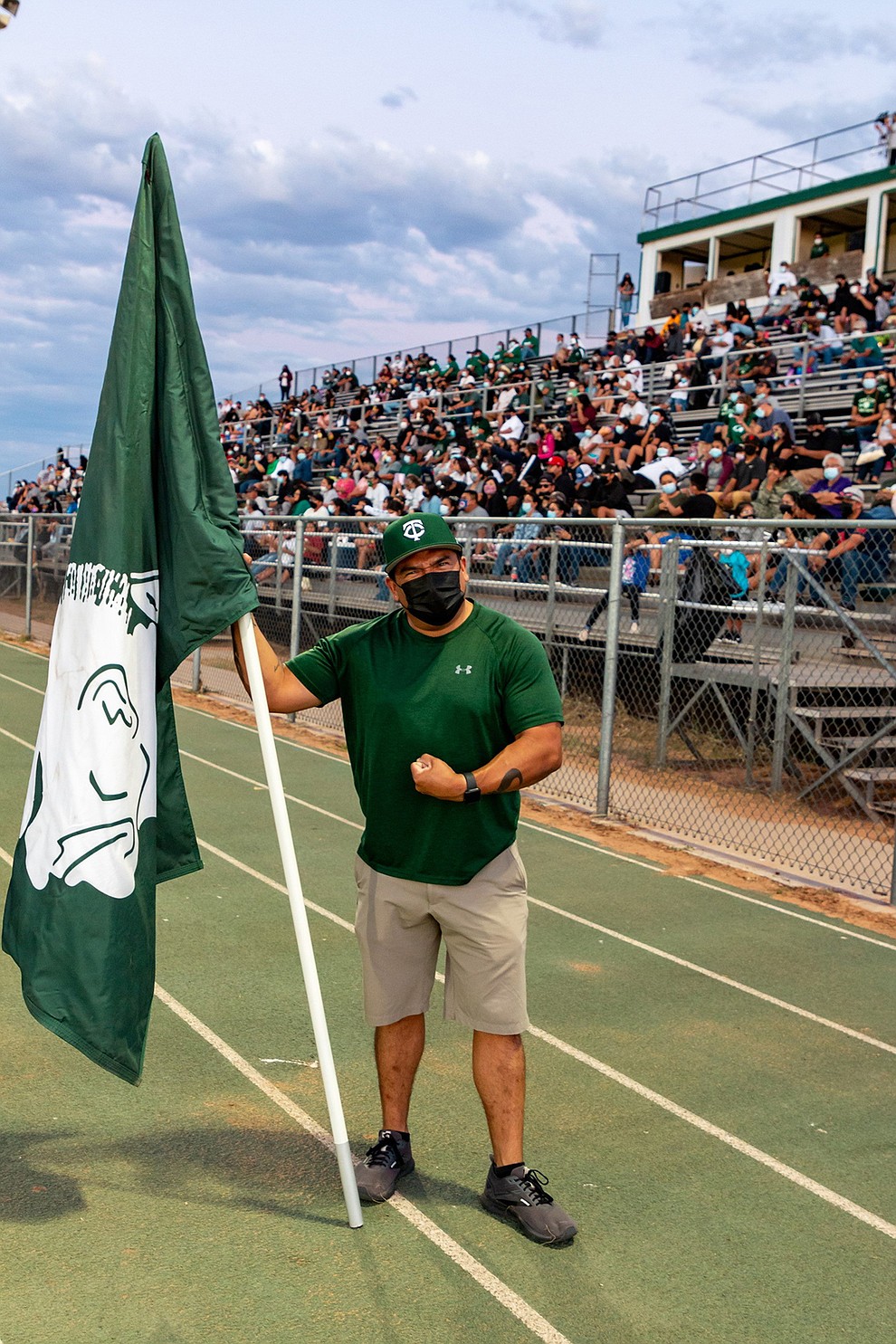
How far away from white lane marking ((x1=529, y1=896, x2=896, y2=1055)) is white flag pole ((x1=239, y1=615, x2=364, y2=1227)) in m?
2.87

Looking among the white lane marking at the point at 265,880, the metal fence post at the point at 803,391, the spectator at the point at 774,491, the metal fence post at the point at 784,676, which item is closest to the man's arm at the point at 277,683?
the white lane marking at the point at 265,880

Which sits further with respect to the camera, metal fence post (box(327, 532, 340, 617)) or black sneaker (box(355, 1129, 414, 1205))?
metal fence post (box(327, 532, 340, 617))

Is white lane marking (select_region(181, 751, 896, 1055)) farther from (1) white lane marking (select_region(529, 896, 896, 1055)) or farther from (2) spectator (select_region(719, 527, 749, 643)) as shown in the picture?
(2) spectator (select_region(719, 527, 749, 643))

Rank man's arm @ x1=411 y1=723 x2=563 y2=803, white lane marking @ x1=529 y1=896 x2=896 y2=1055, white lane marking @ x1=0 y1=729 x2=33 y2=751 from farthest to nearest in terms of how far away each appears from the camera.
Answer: white lane marking @ x1=0 y1=729 x2=33 y2=751 < white lane marking @ x1=529 y1=896 x2=896 y2=1055 < man's arm @ x1=411 y1=723 x2=563 y2=803

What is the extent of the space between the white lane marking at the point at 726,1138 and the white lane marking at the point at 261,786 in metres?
3.93

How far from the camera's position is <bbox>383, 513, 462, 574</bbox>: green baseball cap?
390cm

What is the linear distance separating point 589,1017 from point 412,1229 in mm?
2086

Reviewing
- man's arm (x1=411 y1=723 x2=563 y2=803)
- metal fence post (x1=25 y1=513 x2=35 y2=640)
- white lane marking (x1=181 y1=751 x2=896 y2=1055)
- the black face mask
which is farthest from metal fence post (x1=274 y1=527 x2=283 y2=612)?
man's arm (x1=411 y1=723 x2=563 y2=803)

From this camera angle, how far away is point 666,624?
10977 millimetres

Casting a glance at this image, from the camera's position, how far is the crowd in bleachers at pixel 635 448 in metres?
12.4

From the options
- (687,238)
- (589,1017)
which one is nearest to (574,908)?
(589,1017)

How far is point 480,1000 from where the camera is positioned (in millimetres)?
3910

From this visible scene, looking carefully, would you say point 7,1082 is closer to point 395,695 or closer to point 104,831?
point 104,831

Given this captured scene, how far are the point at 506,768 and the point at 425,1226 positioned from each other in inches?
57.2
